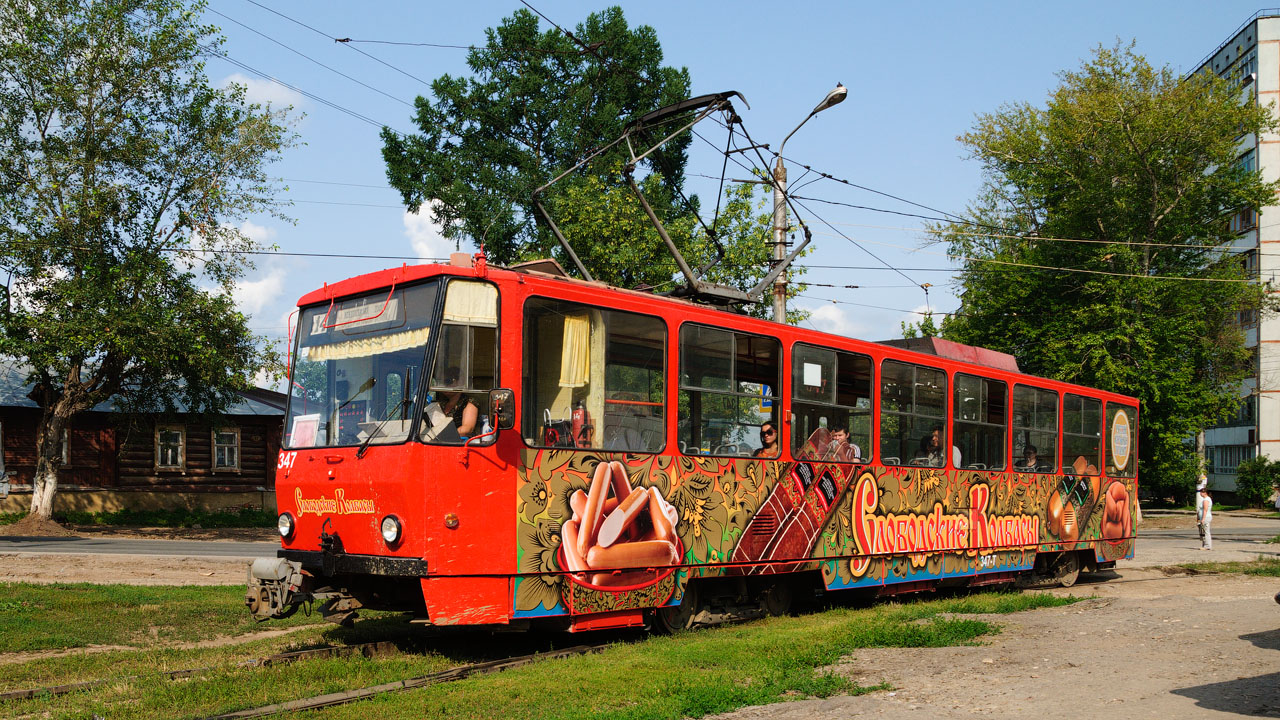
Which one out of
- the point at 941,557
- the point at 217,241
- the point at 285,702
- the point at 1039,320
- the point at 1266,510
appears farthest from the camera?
the point at 1266,510

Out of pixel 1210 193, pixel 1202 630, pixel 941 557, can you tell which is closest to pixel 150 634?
pixel 941 557

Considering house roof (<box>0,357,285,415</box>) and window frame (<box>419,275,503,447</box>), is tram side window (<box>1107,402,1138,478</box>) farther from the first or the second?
house roof (<box>0,357,285,415</box>)

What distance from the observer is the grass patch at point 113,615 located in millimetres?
10367

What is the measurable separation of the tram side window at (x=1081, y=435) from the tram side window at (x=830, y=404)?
18.7ft

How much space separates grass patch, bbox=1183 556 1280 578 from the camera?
693 inches

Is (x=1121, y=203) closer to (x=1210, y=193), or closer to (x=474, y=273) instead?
(x=1210, y=193)

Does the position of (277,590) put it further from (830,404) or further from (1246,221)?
(1246,221)

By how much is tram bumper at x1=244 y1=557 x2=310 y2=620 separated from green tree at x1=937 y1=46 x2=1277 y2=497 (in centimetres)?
3050

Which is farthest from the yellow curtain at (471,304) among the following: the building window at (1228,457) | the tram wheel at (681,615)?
the building window at (1228,457)

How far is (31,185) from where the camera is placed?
83.9 ft

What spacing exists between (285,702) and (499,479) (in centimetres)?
235

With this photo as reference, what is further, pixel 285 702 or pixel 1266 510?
pixel 1266 510

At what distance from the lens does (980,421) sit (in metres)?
14.7

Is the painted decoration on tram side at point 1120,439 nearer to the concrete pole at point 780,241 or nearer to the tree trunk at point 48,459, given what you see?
the concrete pole at point 780,241
